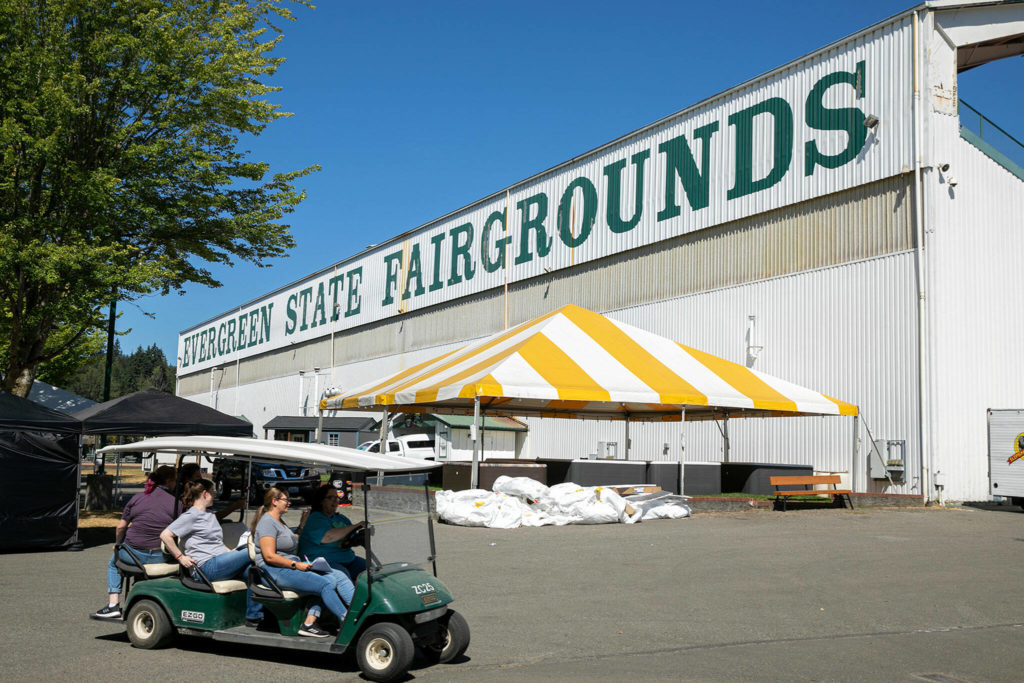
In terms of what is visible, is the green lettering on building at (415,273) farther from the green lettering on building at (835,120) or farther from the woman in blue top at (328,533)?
the woman in blue top at (328,533)

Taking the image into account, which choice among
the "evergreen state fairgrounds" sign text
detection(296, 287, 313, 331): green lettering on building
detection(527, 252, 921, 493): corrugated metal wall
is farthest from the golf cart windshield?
detection(296, 287, 313, 331): green lettering on building

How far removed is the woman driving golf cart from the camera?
6887 mm

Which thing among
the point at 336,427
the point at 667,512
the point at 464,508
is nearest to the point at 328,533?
the point at 464,508

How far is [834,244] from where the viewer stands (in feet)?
83.4

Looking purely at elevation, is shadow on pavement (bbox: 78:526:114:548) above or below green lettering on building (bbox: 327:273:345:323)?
below

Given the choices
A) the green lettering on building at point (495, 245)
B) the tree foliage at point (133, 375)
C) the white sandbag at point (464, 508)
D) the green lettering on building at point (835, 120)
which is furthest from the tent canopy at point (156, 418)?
the tree foliage at point (133, 375)

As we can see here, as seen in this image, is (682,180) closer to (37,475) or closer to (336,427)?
(37,475)

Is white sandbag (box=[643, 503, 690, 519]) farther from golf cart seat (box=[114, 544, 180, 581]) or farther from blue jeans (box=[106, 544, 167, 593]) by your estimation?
golf cart seat (box=[114, 544, 180, 581])

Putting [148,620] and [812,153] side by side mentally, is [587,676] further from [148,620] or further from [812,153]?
[812,153]

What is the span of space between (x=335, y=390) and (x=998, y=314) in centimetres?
3698

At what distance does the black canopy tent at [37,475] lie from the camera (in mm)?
14266

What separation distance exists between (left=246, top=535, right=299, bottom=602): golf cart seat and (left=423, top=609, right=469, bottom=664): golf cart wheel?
1.14 metres

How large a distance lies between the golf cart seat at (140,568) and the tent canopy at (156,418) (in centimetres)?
921

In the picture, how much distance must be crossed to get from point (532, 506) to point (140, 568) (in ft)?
36.8
